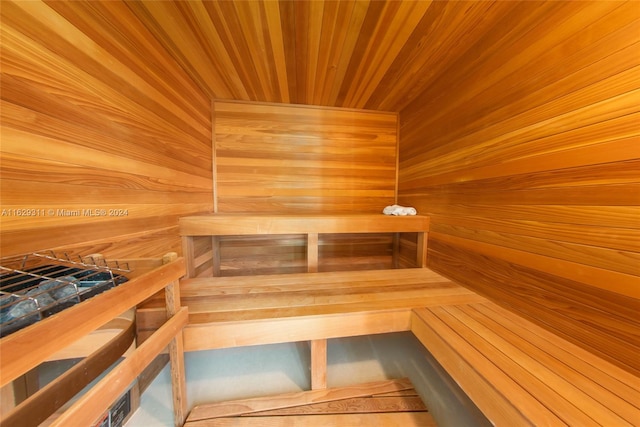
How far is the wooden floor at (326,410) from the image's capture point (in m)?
0.88

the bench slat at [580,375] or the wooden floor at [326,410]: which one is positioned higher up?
the bench slat at [580,375]

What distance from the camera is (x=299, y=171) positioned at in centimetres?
180

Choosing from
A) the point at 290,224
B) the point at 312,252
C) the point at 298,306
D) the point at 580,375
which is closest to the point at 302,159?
the point at 290,224

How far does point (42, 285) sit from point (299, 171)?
1506mm

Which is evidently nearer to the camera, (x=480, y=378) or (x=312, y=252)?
(x=480, y=378)

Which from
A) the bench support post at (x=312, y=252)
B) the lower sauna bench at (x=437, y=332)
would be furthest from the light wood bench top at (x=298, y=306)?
the bench support post at (x=312, y=252)

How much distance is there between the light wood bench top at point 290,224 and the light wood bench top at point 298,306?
1.04ft

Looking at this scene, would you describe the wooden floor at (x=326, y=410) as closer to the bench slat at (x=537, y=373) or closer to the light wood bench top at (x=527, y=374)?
the light wood bench top at (x=527, y=374)

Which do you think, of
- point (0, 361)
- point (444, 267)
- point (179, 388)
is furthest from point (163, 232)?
point (444, 267)

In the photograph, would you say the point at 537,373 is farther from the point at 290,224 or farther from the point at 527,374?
the point at 290,224

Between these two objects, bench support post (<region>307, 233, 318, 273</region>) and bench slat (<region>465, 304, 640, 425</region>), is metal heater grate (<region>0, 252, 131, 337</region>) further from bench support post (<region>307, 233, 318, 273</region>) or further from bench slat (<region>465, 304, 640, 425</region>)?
bench slat (<region>465, 304, 640, 425</region>)

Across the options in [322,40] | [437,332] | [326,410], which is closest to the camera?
[437,332]

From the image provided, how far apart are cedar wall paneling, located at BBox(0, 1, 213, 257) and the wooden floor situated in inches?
32.5

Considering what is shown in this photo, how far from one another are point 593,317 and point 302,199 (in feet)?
5.44
